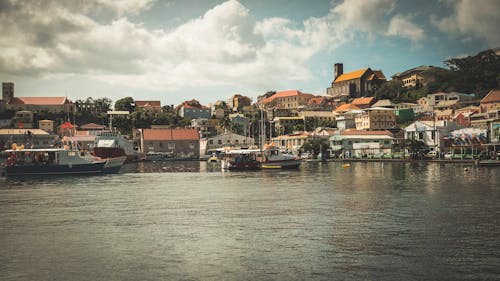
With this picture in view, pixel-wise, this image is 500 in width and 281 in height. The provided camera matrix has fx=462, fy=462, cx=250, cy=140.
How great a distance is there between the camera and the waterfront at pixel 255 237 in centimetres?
Result: 1406

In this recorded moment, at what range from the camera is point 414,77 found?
160750 millimetres

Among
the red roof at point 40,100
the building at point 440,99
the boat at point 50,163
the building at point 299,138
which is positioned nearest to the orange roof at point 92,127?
the red roof at point 40,100

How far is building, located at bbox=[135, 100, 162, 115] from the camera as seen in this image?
530 feet

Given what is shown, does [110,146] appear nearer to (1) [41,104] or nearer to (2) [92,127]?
(2) [92,127]

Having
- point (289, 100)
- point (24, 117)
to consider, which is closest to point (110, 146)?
point (24, 117)

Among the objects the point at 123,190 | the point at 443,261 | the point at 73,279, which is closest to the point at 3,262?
the point at 73,279

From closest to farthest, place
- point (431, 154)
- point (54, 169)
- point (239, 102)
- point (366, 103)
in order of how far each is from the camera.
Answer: point (54, 169)
point (431, 154)
point (366, 103)
point (239, 102)

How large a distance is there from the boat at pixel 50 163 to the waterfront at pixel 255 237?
25664mm

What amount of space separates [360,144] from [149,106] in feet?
285

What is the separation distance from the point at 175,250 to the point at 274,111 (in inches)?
5672

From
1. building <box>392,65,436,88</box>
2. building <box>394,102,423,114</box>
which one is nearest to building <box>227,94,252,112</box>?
building <box>392,65,436,88</box>

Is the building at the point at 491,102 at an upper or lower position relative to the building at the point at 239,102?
lower

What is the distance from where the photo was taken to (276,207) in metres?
26.7

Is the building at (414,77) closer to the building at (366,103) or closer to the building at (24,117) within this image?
the building at (366,103)
